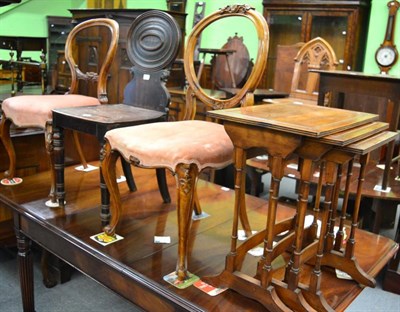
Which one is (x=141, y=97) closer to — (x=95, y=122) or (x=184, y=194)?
(x=95, y=122)

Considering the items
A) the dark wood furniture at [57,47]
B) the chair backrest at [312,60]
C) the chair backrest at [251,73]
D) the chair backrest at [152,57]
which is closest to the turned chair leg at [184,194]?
the chair backrest at [251,73]

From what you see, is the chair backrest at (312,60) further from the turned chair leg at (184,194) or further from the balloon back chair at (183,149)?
the turned chair leg at (184,194)

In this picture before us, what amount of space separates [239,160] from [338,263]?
0.59 metres

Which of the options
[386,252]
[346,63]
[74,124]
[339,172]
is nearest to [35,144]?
[74,124]

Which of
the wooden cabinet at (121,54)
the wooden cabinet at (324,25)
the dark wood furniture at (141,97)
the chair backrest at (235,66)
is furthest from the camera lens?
the chair backrest at (235,66)

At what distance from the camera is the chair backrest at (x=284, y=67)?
466 cm

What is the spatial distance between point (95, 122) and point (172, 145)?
44 cm

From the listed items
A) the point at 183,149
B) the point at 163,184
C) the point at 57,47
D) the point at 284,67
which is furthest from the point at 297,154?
the point at 57,47

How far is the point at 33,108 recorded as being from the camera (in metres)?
2.01

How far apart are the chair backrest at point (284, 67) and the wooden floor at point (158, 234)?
2702mm

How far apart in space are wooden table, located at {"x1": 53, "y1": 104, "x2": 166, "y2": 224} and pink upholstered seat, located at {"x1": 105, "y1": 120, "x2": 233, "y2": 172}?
4.5 inches

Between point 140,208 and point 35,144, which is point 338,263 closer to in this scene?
point 140,208

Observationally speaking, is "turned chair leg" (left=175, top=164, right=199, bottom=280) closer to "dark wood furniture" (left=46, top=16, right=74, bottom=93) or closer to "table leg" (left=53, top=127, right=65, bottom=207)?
"table leg" (left=53, top=127, right=65, bottom=207)

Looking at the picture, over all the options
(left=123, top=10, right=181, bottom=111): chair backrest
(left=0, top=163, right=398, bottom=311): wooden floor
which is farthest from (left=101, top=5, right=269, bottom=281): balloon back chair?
(left=123, top=10, right=181, bottom=111): chair backrest
